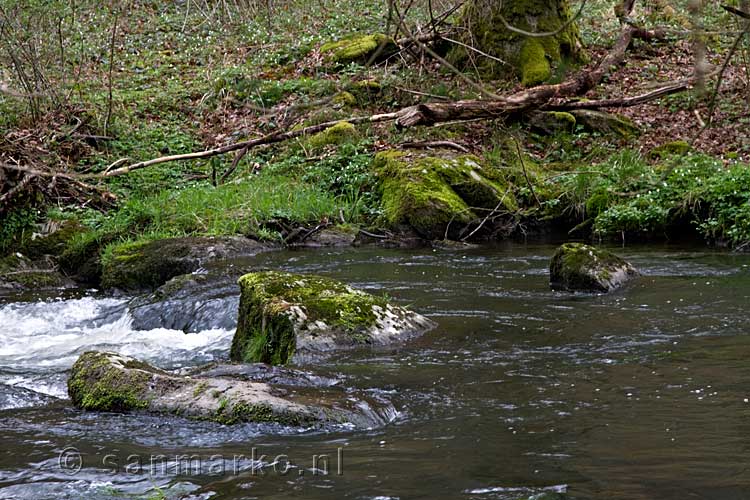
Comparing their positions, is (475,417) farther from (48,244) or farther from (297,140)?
(297,140)

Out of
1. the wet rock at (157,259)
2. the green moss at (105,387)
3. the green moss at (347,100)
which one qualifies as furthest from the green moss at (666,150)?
the green moss at (105,387)

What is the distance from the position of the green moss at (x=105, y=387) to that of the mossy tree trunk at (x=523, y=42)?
1208cm

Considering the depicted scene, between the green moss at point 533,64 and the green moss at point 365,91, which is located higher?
the green moss at point 533,64

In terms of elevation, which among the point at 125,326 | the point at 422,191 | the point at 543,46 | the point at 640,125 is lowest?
the point at 125,326

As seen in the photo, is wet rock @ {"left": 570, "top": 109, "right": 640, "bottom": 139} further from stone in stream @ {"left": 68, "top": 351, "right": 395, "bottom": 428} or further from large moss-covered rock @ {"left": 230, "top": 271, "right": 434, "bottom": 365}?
stone in stream @ {"left": 68, "top": 351, "right": 395, "bottom": 428}

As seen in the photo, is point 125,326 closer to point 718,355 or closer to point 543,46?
point 718,355

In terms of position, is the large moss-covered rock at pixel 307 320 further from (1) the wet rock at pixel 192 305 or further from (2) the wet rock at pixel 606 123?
(2) the wet rock at pixel 606 123

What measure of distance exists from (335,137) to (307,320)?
29.0 ft

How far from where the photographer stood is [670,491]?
3324 mm

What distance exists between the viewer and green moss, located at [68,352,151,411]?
15.9 feet

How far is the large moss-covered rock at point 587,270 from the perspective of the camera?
26.8 ft

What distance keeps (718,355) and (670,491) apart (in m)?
2.43

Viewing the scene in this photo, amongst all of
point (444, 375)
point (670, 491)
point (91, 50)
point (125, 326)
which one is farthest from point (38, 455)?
point (91, 50)

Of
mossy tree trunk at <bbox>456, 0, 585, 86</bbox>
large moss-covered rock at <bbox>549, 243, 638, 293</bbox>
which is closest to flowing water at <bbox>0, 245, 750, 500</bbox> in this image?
large moss-covered rock at <bbox>549, 243, 638, 293</bbox>
